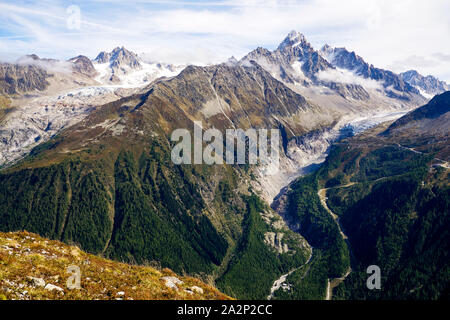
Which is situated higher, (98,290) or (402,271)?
(98,290)

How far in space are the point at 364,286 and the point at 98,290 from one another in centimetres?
20803

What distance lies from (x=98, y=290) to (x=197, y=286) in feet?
44.9

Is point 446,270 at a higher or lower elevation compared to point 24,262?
lower

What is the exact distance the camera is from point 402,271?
180 metres

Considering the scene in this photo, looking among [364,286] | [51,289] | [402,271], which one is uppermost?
[51,289]

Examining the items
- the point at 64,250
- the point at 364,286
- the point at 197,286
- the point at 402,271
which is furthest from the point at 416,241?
the point at 64,250

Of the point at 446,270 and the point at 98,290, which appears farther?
the point at 446,270
